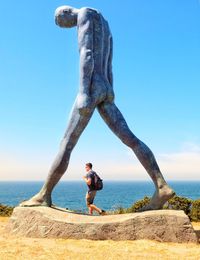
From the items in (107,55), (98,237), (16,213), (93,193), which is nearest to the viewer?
(98,237)

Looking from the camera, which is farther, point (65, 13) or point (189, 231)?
point (65, 13)

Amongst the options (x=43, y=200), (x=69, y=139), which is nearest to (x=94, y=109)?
(x=69, y=139)

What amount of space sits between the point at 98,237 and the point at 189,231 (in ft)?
5.57

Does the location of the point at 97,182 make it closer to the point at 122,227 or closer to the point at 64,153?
the point at 64,153

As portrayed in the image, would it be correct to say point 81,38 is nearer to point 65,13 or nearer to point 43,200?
point 65,13

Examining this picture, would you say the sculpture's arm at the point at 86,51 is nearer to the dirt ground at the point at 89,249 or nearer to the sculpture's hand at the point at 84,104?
the sculpture's hand at the point at 84,104

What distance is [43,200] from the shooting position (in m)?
8.09

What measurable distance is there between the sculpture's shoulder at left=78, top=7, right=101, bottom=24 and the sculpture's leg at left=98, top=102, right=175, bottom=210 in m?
1.96

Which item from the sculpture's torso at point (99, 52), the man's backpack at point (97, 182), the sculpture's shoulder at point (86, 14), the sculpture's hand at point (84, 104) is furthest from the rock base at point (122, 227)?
the sculpture's shoulder at point (86, 14)

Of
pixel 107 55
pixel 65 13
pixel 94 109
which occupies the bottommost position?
pixel 94 109

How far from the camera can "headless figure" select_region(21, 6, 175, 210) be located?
8.02 m

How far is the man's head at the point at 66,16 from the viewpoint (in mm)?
8695

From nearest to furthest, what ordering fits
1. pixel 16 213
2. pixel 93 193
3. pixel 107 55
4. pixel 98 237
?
pixel 98 237
pixel 16 213
pixel 107 55
pixel 93 193

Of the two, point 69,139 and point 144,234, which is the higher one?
point 69,139
